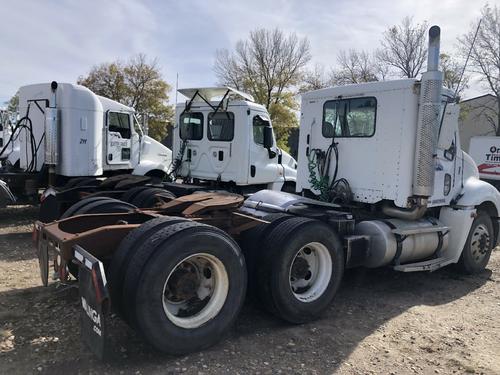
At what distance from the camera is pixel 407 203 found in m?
5.77

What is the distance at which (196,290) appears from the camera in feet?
12.9

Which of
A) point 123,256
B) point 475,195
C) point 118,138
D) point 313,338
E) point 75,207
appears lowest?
point 313,338

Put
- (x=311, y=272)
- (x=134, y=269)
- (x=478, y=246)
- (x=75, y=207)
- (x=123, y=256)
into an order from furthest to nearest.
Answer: (x=478, y=246)
(x=75, y=207)
(x=311, y=272)
(x=123, y=256)
(x=134, y=269)

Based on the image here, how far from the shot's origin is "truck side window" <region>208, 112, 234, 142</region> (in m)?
9.62

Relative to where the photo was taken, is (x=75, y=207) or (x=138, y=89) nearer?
(x=75, y=207)

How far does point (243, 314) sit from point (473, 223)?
150 inches

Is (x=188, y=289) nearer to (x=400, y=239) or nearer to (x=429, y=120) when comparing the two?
(x=400, y=239)

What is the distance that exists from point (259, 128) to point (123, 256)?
6511 mm

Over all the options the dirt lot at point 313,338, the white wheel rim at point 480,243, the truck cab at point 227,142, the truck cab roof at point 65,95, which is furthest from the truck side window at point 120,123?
the white wheel rim at point 480,243

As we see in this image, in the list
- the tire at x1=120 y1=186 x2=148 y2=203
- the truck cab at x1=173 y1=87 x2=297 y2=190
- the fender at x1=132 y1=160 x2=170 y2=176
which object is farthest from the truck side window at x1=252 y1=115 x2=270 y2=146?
the fender at x1=132 y1=160 x2=170 y2=176

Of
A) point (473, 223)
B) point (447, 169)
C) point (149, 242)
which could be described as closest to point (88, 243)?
point (149, 242)

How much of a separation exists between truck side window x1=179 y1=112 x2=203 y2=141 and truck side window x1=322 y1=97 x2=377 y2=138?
417 cm

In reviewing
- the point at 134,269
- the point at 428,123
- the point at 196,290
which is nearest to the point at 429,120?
the point at 428,123

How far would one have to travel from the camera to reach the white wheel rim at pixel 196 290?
3.78 meters
